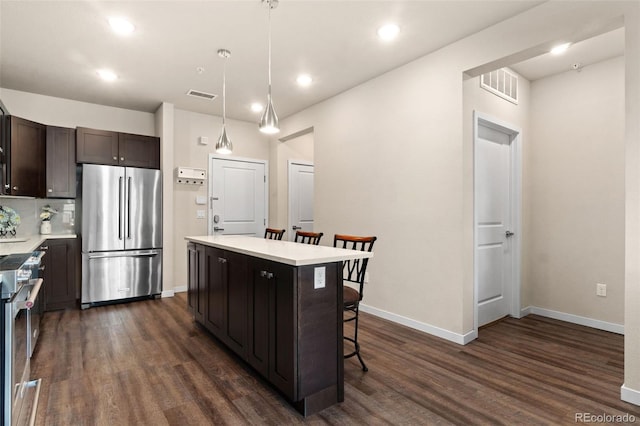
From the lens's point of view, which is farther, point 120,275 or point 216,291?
point 120,275

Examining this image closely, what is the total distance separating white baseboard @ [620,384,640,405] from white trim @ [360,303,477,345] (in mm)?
1100

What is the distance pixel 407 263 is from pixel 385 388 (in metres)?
1.51

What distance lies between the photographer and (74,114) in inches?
185

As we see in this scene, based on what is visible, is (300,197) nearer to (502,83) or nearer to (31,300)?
(502,83)

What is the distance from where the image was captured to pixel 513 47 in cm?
271

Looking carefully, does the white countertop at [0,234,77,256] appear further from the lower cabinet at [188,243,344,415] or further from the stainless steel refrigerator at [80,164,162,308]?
the lower cabinet at [188,243,344,415]

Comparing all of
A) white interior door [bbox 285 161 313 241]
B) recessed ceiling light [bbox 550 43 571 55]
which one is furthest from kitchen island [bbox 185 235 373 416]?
white interior door [bbox 285 161 313 241]

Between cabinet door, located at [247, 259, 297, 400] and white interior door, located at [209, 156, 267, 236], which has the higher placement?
white interior door, located at [209, 156, 267, 236]

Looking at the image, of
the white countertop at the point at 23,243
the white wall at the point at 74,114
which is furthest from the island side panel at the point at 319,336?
the white wall at the point at 74,114

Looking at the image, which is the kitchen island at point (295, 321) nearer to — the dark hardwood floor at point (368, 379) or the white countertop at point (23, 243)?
the dark hardwood floor at point (368, 379)

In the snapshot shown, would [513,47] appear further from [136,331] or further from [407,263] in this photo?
[136,331]

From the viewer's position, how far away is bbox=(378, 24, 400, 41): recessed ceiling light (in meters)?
2.87

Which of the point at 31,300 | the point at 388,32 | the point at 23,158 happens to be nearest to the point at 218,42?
the point at 388,32

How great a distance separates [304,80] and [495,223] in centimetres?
276
